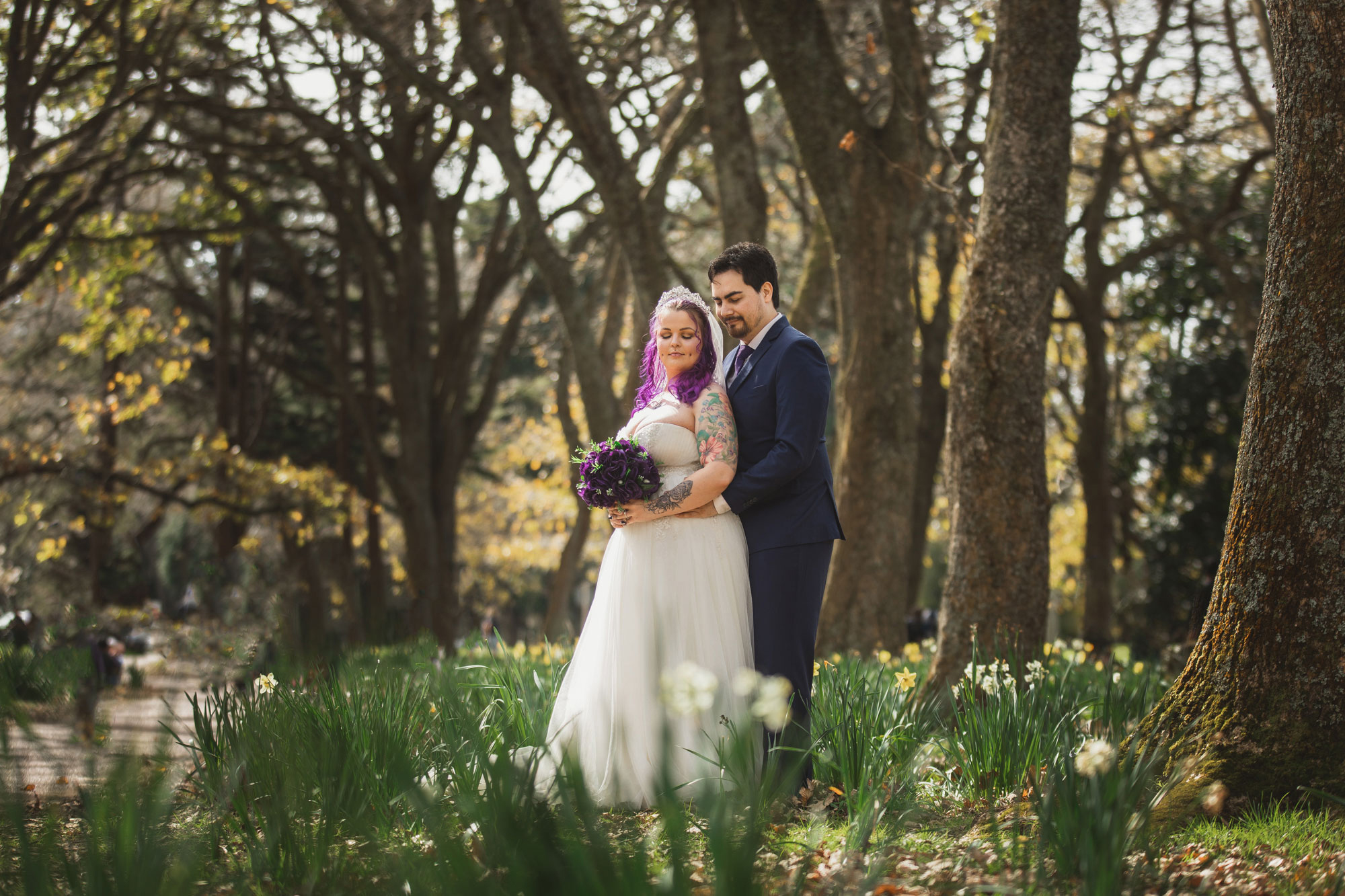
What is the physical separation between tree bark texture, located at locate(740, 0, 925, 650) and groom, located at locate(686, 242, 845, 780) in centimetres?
368

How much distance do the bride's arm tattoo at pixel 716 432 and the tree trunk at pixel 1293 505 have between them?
67.3 inches

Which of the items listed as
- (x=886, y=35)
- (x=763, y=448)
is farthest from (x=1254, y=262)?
(x=763, y=448)

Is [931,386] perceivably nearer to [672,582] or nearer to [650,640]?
[672,582]

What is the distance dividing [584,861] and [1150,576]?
16.2 meters

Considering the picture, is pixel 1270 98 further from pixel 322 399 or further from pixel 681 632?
pixel 322 399

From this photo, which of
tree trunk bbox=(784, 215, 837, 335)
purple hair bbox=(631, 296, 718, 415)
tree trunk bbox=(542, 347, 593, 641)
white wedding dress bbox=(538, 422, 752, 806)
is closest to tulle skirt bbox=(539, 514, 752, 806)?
white wedding dress bbox=(538, 422, 752, 806)

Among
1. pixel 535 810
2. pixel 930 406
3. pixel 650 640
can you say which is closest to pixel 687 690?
pixel 535 810

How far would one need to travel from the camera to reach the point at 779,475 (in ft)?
12.6

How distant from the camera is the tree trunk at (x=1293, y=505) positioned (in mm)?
3391

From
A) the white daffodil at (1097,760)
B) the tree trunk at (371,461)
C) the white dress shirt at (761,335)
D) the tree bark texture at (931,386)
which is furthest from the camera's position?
the tree trunk at (371,461)

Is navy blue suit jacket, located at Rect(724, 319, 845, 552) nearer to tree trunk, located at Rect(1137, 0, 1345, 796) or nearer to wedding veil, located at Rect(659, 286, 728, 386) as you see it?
wedding veil, located at Rect(659, 286, 728, 386)

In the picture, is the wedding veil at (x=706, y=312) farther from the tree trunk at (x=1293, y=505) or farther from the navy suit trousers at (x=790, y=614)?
the tree trunk at (x=1293, y=505)

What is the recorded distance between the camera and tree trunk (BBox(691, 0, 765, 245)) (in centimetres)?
816

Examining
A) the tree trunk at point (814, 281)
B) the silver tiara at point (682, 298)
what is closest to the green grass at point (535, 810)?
the silver tiara at point (682, 298)
